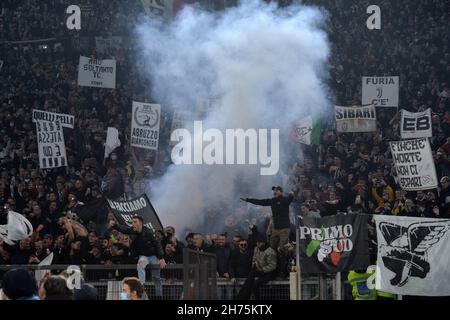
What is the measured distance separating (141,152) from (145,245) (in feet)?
19.9

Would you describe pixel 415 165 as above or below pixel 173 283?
above

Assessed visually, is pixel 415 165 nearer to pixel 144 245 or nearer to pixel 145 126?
pixel 144 245

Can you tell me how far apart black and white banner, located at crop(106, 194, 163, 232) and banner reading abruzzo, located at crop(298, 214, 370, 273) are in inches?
87.2

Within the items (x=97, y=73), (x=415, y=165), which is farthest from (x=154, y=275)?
(x=97, y=73)

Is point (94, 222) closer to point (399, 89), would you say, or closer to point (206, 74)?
point (206, 74)

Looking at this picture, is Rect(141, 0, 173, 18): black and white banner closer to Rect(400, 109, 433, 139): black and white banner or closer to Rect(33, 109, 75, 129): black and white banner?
Rect(33, 109, 75, 129): black and white banner

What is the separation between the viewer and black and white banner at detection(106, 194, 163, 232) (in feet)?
44.2

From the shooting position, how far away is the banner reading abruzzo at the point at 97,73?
20.4 m

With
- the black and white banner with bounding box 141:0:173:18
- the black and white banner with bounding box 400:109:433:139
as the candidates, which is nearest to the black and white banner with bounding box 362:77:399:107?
the black and white banner with bounding box 400:109:433:139

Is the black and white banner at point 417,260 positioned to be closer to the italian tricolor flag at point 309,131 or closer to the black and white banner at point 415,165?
the black and white banner at point 415,165

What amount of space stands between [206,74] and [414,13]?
590 centimetres

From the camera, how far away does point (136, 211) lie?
13477 millimetres

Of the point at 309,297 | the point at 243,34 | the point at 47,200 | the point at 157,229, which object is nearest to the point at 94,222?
the point at 47,200

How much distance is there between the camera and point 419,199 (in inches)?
595
